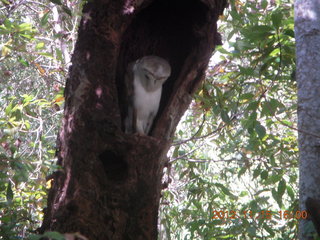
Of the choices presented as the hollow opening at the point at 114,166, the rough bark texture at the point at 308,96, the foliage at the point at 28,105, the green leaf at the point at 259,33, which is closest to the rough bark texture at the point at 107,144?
the hollow opening at the point at 114,166

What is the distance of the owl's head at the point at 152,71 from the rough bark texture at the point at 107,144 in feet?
0.64

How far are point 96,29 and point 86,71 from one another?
27cm

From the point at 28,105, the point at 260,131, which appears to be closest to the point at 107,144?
the point at 260,131

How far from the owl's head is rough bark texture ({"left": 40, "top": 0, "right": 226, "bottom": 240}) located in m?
0.19

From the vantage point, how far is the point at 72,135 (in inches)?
82.5

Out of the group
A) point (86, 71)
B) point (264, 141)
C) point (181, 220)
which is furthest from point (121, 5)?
point (181, 220)

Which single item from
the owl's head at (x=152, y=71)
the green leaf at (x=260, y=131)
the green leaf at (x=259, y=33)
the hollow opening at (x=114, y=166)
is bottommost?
the hollow opening at (x=114, y=166)

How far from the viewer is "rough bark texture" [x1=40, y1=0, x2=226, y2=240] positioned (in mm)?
1981

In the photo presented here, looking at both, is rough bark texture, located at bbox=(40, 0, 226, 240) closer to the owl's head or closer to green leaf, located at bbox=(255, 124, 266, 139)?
the owl's head

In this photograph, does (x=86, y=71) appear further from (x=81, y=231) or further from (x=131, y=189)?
(x=81, y=231)

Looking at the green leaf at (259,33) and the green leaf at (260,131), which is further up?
the green leaf at (259,33)

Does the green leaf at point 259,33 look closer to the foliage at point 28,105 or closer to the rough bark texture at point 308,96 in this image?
the rough bark texture at point 308,96

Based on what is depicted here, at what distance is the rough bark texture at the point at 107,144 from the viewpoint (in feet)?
6.50

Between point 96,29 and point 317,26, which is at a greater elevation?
point 317,26
